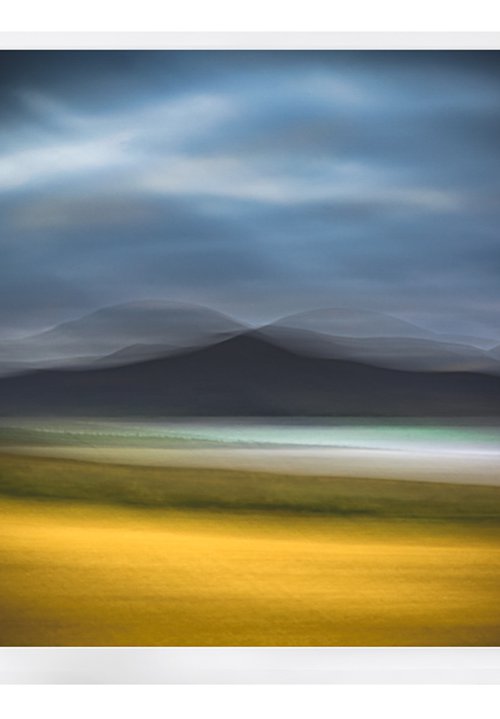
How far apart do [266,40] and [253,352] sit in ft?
3.05

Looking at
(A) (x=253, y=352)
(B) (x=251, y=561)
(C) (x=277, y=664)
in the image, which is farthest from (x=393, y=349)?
(C) (x=277, y=664)

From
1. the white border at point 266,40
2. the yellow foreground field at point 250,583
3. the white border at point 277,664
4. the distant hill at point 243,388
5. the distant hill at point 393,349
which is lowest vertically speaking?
the white border at point 277,664

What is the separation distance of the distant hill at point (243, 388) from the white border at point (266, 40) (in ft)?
2.88

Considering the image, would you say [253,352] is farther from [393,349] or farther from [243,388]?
[393,349]

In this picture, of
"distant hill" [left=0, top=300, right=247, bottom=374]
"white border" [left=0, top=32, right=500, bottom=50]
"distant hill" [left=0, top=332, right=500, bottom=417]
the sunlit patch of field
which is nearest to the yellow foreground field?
the sunlit patch of field

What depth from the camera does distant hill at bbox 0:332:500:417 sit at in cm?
231

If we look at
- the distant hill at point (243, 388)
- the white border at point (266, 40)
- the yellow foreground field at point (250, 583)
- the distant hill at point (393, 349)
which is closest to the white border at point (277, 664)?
the yellow foreground field at point (250, 583)

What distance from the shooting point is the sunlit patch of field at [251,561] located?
7.48 feet

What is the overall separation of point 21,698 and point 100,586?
40 cm

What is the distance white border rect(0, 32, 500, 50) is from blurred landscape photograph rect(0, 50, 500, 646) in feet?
0.09

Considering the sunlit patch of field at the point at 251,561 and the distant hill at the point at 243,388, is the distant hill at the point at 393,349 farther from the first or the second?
the sunlit patch of field at the point at 251,561

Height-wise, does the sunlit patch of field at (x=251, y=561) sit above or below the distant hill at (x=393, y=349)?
below

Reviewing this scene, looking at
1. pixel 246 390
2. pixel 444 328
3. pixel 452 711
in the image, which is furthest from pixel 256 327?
pixel 452 711

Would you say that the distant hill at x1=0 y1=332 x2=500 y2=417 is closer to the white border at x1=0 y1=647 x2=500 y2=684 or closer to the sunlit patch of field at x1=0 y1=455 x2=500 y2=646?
the sunlit patch of field at x1=0 y1=455 x2=500 y2=646
